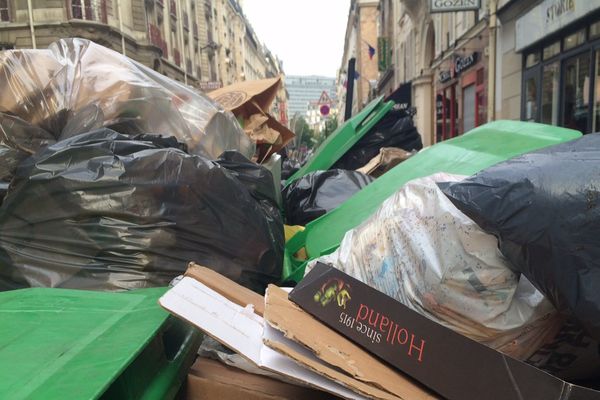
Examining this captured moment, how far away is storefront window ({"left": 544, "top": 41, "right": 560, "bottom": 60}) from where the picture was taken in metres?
5.96

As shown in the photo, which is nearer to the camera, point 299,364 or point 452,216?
point 299,364

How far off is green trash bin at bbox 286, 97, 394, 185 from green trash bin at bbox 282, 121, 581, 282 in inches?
47.4

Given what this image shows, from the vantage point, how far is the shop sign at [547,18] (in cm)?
503

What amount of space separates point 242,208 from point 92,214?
19.5 inches

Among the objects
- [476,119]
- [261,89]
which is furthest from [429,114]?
[261,89]

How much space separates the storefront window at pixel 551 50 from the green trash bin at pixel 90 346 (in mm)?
6459

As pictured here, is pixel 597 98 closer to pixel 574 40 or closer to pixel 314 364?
pixel 574 40

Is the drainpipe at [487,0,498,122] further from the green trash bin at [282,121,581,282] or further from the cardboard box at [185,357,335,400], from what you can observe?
the cardboard box at [185,357,335,400]

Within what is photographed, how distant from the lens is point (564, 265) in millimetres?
846

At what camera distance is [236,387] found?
1.02 m

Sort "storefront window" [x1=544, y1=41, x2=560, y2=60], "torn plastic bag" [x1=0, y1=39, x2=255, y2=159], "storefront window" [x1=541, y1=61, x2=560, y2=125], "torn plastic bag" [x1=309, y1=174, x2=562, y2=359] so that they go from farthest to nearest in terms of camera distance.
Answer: "storefront window" [x1=541, y1=61, x2=560, y2=125] < "storefront window" [x1=544, y1=41, x2=560, y2=60] < "torn plastic bag" [x1=0, y1=39, x2=255, y2=159] < "torn plastic bag" [x1=309, y1=174, x2=562, y2=359]

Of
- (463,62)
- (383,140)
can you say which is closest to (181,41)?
(463,62)

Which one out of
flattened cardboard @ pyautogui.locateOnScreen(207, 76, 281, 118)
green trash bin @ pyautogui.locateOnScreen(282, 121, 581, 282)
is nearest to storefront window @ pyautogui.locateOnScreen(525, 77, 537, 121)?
flattened cardboard @ pyautogui.locateOnScreen(207, 76, 281, 118)

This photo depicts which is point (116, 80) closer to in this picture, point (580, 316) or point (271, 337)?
point (271, 337)
